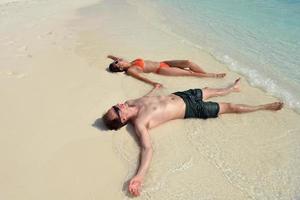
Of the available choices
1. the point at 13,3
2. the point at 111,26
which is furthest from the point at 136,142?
the point at 13,3

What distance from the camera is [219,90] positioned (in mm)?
6574

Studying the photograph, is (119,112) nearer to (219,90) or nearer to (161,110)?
(161,110)

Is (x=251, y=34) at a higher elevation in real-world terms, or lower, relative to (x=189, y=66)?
lower

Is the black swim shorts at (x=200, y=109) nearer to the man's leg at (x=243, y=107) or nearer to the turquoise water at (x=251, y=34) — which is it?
the man's leg at (x=243, y=107)

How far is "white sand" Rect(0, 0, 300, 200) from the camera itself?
4676 millimetres

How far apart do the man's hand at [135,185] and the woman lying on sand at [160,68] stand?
274 centimetres

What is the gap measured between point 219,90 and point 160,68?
1219mm

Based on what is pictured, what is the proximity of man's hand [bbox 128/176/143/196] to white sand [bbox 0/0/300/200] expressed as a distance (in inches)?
3.1

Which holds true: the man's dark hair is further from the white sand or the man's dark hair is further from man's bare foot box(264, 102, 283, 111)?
man's bare foot box(264, 102, 283, 111)

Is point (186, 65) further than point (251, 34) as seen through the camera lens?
No

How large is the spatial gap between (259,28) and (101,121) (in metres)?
5.42

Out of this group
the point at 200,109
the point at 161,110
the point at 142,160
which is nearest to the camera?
the point at 142,160

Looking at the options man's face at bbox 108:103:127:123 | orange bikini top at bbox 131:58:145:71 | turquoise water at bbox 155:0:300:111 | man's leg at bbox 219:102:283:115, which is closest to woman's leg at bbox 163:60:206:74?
orange bikini top at bbox 131:58:145:71

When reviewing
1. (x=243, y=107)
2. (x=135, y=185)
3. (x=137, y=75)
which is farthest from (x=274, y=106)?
(x=135, y=185)
